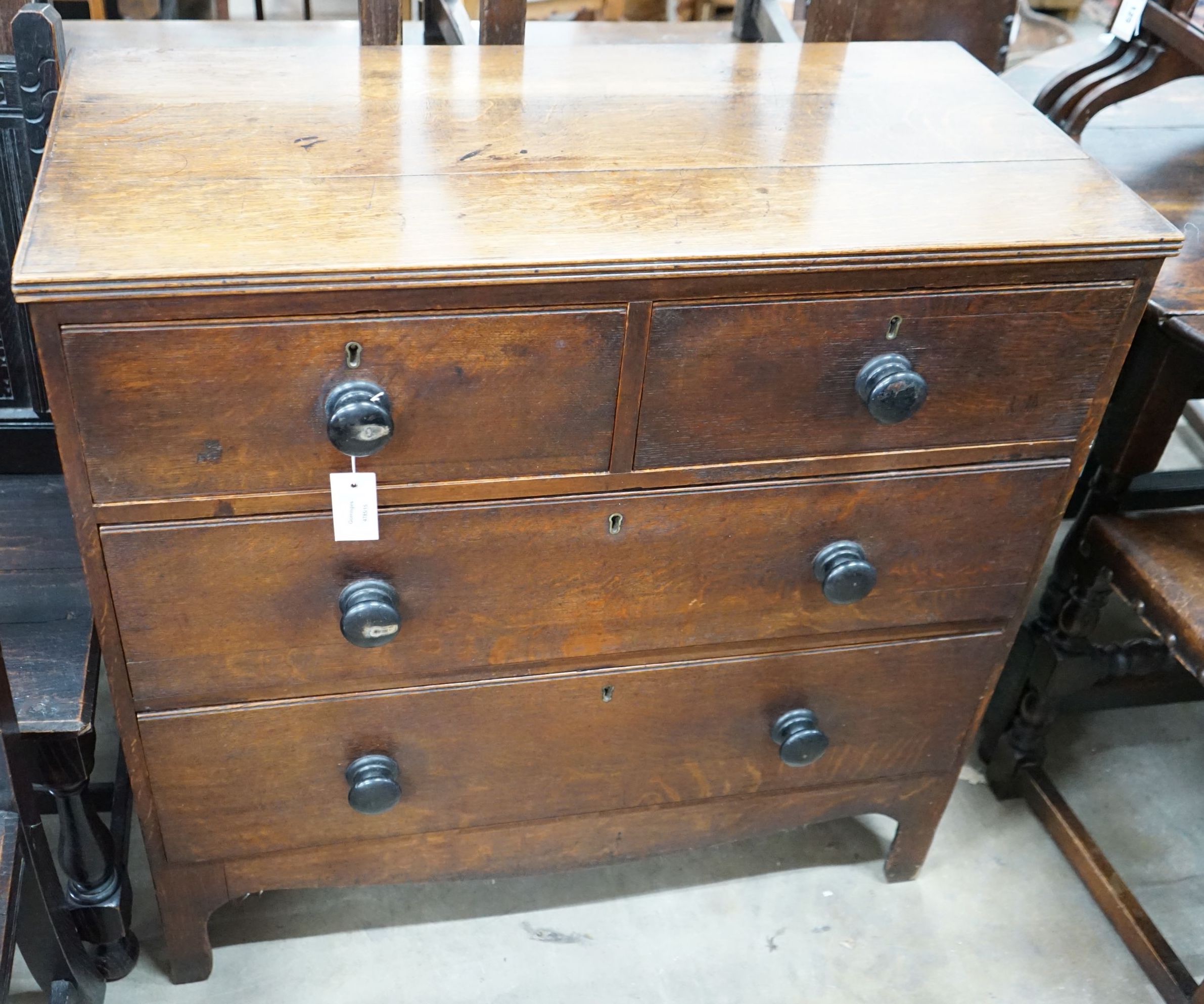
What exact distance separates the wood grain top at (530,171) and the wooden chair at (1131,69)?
1.02 feet

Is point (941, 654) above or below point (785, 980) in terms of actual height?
above

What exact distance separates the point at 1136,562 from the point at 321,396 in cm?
101

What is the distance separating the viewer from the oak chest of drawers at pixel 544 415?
99 centimetres

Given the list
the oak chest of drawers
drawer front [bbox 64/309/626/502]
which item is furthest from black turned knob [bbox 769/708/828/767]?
drawer front [bbox 64/309/626/502]

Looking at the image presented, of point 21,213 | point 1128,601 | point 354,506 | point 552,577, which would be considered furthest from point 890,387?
point 21,213

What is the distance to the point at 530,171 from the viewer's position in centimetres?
112

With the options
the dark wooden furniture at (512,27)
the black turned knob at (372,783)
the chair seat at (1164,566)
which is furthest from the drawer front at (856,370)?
the dark wooden furniture at (512,27)

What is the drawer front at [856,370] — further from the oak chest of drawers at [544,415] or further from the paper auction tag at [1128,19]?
the paper auction tag at [1128,19]

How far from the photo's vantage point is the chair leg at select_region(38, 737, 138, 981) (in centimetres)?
127

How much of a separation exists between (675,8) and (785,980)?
2194 millimetres

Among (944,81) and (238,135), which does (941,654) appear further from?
(238,135)

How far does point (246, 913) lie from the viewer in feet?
5.24

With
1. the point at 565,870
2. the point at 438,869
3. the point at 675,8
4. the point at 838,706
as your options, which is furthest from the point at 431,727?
the point at 675,8

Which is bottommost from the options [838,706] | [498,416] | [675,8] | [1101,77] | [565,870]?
[565,870]
